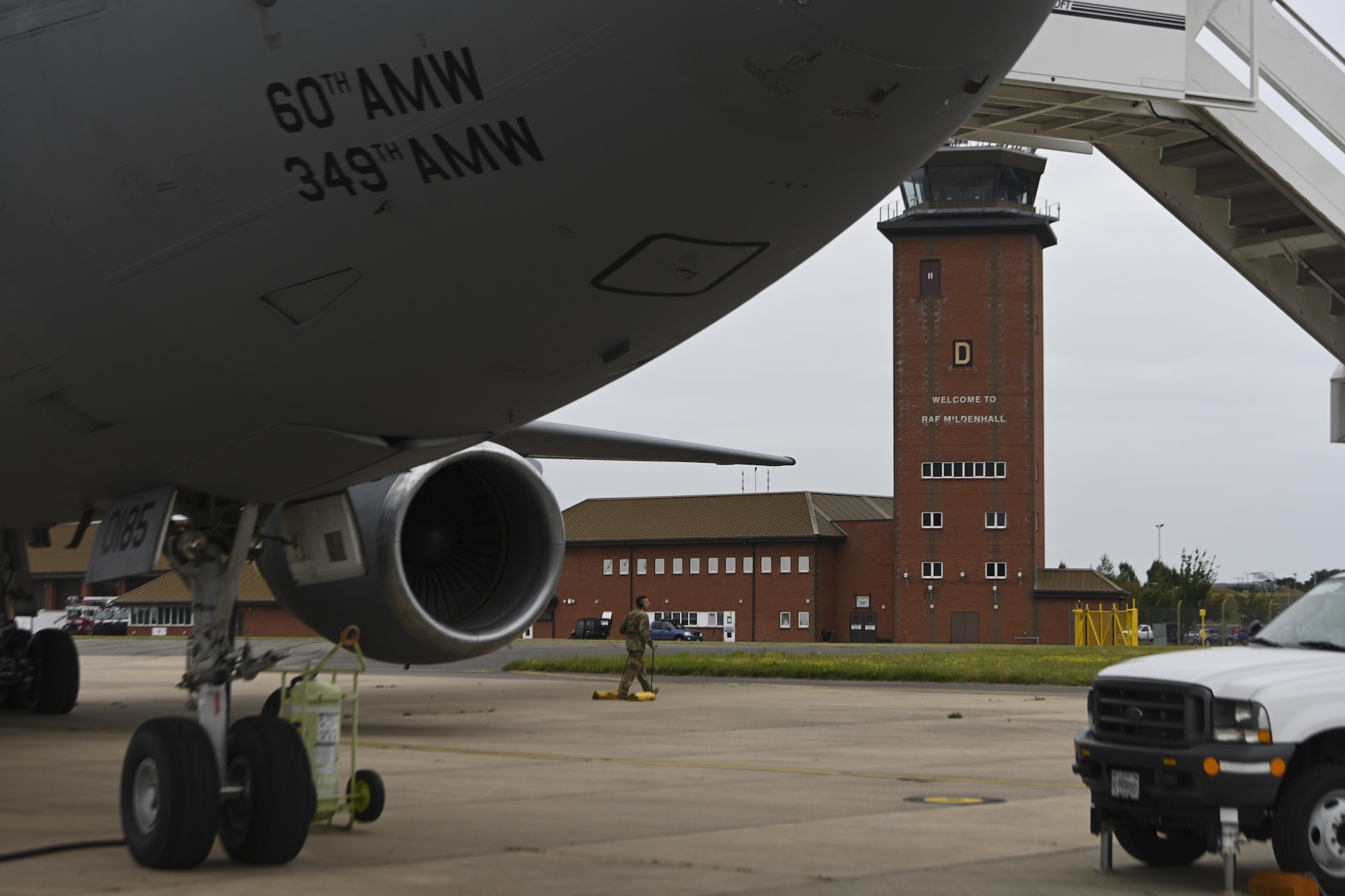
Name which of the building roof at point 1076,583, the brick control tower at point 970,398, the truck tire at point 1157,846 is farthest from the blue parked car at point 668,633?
the truck tire at point 1157,846

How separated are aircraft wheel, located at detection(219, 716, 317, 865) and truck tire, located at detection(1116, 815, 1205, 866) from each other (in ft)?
13.6

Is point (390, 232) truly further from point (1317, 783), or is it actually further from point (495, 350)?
point (1317, 783)

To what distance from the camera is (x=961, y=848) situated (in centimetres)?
770

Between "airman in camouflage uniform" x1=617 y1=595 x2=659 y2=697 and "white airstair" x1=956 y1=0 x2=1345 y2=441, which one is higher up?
"white airstair" x1=956 y1=0 x2=1345 y2=441

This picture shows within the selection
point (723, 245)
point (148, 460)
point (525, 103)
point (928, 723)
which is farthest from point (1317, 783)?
point (928, 723)

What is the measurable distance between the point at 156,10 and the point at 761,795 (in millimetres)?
6800

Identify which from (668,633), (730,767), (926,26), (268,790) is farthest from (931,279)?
(926,26)

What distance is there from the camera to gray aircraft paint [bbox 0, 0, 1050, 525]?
4.29 m

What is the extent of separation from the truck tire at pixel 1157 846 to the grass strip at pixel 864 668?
1585 cm

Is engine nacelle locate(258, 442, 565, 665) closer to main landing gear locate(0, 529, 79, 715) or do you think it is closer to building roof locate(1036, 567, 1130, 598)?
main landing gear locate(0, 529, 79, 715)

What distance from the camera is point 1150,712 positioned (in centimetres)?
688

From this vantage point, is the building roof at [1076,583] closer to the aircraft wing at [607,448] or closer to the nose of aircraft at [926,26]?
the aircraft wing at [607,448]

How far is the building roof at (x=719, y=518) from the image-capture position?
80188 millimetres

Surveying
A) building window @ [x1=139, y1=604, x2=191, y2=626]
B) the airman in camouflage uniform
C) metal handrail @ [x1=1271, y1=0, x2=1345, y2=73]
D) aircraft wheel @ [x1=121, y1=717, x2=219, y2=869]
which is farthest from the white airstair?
building window @ [x1=139, y1=604, x2=191, y2=626]
